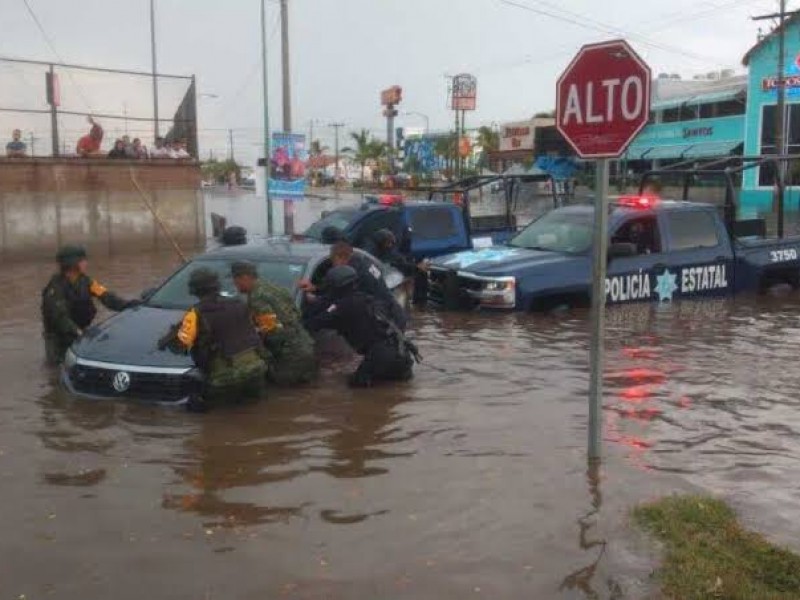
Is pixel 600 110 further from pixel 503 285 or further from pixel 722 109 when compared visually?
pixel 722 109

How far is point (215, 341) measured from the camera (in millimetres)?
6613

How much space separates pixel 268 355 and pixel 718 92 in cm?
4697

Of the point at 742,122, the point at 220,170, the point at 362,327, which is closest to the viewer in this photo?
the point at 362,327

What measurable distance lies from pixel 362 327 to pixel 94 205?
15873mm

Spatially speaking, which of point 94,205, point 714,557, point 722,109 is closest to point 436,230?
point 714,557

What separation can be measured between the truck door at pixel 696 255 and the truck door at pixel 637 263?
0.16m

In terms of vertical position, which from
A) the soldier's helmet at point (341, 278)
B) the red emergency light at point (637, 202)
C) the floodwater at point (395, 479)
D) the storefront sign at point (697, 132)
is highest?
the storefront sign at point (697, 132)

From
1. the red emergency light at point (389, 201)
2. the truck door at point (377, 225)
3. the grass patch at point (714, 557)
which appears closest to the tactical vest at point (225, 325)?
the grass patch at point (714, 557)

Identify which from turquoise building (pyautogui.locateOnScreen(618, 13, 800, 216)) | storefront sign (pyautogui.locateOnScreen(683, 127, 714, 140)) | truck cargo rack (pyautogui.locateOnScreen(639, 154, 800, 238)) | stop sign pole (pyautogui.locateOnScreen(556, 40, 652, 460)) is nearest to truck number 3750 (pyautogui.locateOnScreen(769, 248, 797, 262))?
truck cargo rack (pyautogui.locateOnScreen(639, 154, 800, 238))

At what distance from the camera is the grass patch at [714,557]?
393 centimetres

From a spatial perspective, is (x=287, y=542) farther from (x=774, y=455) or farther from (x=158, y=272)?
(x=158, y=272)

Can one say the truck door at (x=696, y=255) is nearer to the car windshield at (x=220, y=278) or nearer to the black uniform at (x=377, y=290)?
the black uniform at (x=377, y=290)

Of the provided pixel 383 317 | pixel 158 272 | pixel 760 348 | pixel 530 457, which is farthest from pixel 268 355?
pixel 158 272

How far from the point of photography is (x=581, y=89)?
203 inches
